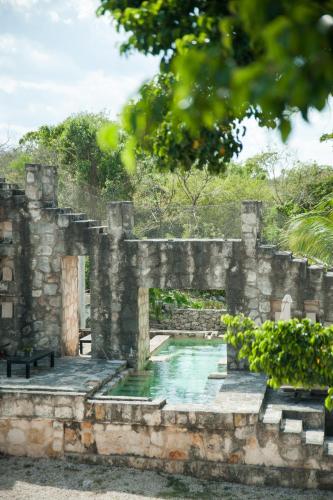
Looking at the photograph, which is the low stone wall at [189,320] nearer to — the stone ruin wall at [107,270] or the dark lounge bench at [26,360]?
the stone ruin wall at [107,270]

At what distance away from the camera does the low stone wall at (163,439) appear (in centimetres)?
939

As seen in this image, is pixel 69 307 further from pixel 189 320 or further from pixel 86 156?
pixel 86 156

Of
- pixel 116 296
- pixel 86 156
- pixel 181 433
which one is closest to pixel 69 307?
pixel 116 296

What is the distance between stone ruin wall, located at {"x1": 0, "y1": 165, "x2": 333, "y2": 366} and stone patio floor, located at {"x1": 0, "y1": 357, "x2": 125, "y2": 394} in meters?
0.49

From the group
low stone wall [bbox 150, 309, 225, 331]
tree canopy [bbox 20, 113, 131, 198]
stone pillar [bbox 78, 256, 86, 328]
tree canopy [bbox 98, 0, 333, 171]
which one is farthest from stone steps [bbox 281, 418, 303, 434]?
tree canopy [bbox 20, 113, 131, 198]

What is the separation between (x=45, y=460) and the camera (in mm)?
10250

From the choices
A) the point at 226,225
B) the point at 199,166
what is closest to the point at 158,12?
the point at 199,166

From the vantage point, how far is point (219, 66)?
2.86 m

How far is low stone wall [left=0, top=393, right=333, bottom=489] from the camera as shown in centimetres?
939

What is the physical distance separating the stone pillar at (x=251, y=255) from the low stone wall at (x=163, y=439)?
9.94 feet

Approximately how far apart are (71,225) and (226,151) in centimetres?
842

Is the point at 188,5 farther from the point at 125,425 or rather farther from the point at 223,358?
the point at 223,358

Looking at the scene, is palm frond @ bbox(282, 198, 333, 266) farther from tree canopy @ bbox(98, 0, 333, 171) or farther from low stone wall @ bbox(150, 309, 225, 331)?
low stone wall @ bbox(150, 309, 225, 331)

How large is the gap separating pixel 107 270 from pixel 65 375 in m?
2.43
